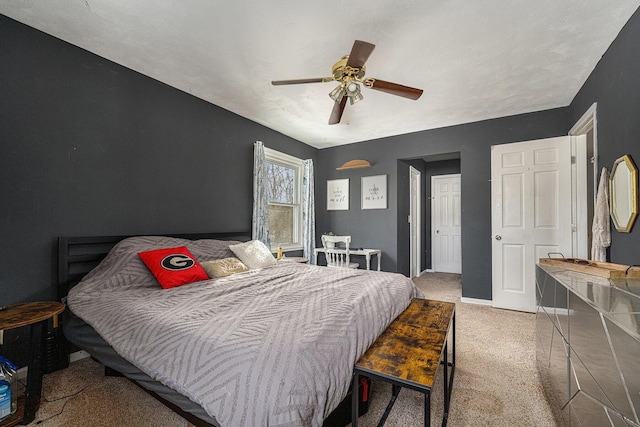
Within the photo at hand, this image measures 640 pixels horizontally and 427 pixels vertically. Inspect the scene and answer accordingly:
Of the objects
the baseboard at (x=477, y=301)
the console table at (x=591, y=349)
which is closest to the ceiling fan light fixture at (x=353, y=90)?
the console table at (x=591, y=349)

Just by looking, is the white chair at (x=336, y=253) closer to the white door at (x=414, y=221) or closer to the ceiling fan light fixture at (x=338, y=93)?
the white door at (x=414, y=221)

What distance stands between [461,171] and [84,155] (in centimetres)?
453

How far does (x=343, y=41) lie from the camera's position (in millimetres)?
2158

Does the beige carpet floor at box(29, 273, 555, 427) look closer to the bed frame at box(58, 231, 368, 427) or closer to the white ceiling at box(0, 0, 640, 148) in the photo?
the bed frame at box(58, 231, 368, 427)

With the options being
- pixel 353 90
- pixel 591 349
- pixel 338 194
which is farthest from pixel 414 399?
pixel 338 194

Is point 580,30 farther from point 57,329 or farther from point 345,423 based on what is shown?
point 57,329

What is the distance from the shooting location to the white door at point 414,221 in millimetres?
5223

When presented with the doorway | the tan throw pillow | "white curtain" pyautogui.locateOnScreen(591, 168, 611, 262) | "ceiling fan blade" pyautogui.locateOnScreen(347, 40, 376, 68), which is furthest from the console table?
the tan throw pillow

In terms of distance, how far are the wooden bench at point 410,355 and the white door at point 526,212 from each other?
86.8 inches

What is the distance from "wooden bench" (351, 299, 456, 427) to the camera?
1.12 m

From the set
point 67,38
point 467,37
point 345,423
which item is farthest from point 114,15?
point 345,423

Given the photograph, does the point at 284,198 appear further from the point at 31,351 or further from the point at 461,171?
the point at 31,351

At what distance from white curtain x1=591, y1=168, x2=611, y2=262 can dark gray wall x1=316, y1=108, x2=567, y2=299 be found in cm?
145

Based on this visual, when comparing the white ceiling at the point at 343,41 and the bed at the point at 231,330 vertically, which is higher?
the white ceiling at the point at 343,41
